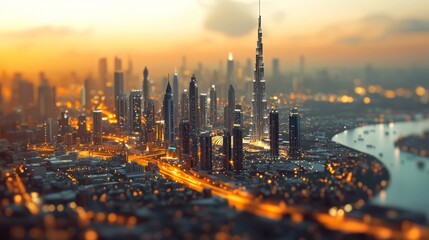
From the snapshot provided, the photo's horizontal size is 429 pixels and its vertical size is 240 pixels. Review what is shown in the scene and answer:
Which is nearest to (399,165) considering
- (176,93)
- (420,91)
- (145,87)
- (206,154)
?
(420,91)

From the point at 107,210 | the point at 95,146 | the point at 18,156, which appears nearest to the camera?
the point at 107,210

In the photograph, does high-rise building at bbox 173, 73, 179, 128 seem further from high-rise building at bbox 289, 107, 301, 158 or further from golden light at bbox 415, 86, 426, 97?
golden light at bbox 415, 86, 426, 97

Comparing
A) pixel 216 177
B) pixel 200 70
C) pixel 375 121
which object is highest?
pixel 200 70

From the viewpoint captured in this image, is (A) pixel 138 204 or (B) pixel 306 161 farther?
(B) pixel 306 161

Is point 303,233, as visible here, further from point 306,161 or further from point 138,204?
point 306,161

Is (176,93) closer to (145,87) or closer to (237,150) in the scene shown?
(145,87)

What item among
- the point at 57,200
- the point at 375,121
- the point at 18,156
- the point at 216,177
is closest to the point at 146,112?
the point at 18,156

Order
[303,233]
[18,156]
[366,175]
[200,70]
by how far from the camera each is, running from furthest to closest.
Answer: [200,70]
[18,156]
[366,175]
[303,233]

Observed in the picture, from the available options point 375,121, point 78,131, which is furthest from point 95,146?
point 375,121

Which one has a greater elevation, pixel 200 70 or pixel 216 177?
pixel 200 70

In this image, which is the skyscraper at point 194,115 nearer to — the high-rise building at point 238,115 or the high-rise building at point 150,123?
the high-rise building at point 238,115
